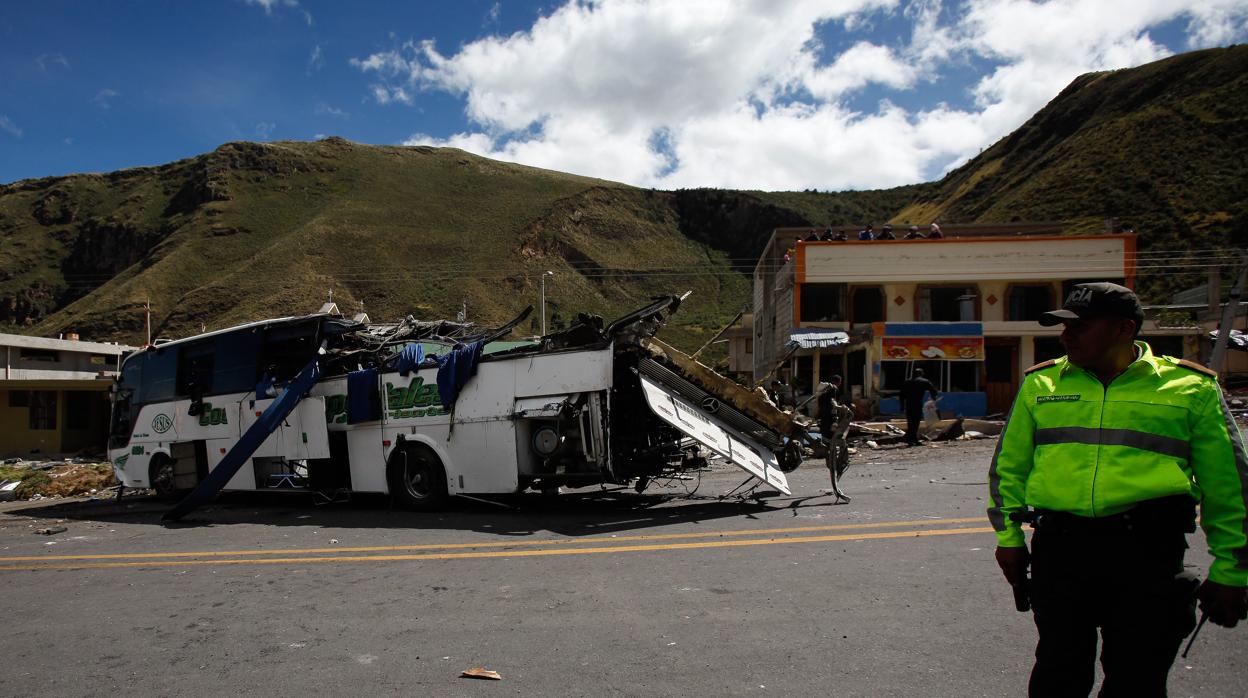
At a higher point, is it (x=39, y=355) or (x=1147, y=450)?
(x=39, y=355)

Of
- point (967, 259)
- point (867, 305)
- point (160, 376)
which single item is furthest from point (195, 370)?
point (967, 259)

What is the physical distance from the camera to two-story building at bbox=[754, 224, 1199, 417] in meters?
27.5

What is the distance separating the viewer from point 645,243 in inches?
4119

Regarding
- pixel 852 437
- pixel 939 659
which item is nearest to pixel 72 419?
pixel 852 437

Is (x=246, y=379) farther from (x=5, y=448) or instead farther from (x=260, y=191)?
(x=260, y=191)

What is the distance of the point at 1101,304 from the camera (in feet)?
9.23

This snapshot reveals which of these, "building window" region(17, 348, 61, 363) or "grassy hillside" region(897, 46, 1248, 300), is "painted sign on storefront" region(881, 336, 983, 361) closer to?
"grassy hillside" region(897, 46, 1248, 300)

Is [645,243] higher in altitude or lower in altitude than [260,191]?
lower

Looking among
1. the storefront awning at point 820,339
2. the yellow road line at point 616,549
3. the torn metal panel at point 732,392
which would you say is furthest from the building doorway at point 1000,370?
the yellow road line at point 616,549

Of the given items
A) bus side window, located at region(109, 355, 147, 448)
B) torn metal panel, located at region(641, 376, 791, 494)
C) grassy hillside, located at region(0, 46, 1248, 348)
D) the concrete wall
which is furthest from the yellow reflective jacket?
grassy hillside, located at region(0, 46, 1248, 348)

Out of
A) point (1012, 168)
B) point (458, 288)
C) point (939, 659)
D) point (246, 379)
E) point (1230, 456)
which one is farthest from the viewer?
point (1012, 168)

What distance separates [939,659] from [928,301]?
28.7 metres

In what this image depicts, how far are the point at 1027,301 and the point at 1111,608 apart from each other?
3151 cm

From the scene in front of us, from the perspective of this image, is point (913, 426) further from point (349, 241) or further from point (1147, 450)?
point (349, 241)
